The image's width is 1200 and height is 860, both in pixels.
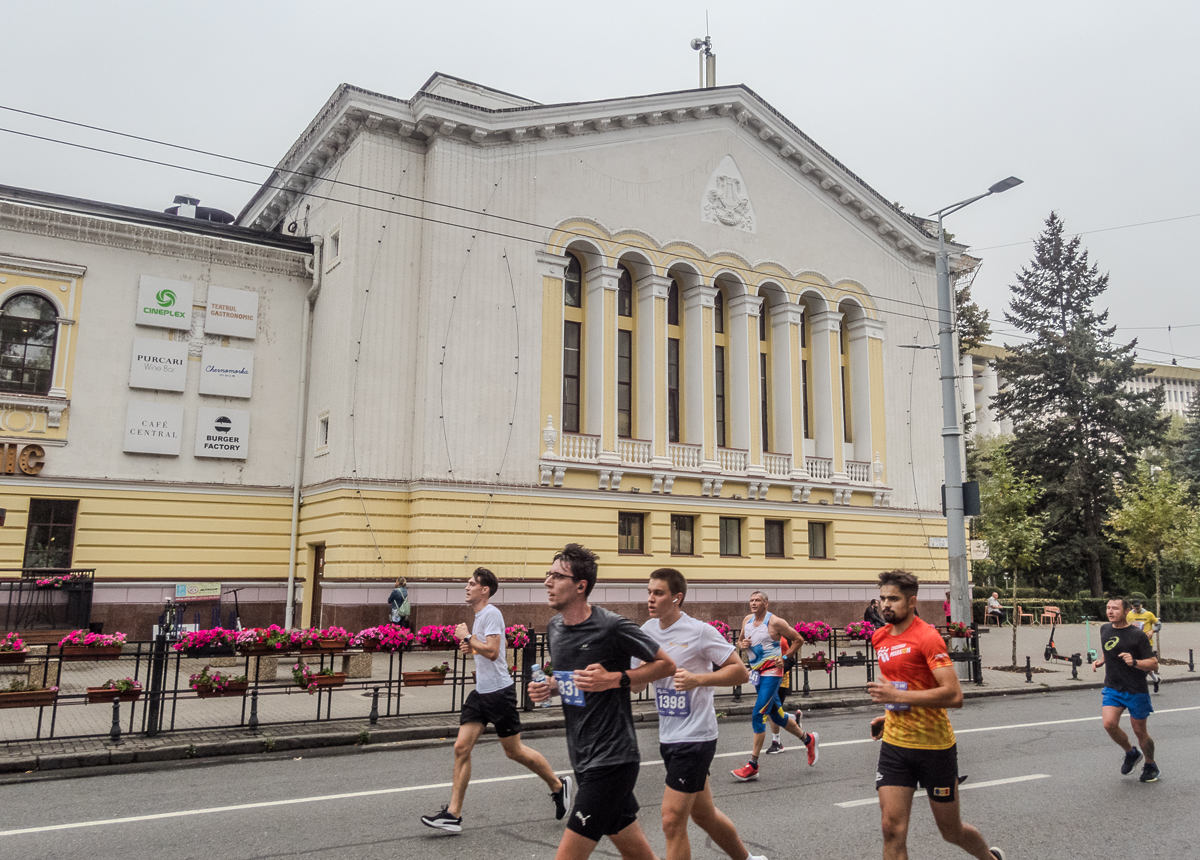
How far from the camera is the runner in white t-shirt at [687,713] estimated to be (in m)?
5.10

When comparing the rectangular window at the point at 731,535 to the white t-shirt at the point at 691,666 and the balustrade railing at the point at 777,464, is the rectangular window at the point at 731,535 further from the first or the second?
the white t-shirt at the point at 691,666

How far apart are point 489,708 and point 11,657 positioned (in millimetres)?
7643

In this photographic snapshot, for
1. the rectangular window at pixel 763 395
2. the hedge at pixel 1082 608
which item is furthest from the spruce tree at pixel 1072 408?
the rectangular window at pixel 763 395

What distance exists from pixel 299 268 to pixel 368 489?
24.2 feet

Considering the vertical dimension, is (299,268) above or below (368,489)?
above

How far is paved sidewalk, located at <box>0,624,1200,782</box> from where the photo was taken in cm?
999

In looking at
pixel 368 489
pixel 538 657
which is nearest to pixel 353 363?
pixel 368 489

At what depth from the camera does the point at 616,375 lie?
25.9 meters

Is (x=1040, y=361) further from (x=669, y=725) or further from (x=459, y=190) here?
(x=669, y=725)

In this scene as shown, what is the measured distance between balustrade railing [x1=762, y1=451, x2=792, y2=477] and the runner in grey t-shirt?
24.1 meters

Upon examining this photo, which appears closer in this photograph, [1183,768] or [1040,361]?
[1183,768]

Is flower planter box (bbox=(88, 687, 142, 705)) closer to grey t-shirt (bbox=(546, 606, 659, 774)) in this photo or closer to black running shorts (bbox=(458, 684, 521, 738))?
black running shorts (bbox=(458, 684, 521, 738))

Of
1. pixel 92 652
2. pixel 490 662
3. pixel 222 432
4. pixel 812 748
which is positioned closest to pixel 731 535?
pixel 222 432

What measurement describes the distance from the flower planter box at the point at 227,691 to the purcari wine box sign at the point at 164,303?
47.5 ft
